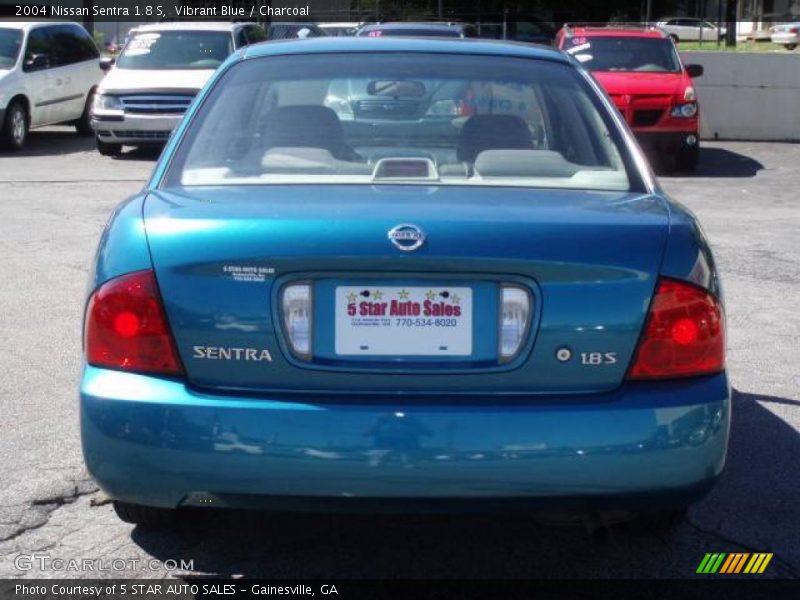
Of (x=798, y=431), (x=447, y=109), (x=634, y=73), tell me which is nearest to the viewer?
(x=447, y=109)

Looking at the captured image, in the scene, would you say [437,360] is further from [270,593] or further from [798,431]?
[798,431]

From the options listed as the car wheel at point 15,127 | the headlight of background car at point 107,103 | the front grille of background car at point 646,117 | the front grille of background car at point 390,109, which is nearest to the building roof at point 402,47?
the front grille of background car at point 390,109

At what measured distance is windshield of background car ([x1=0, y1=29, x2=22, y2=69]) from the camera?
16.6 m

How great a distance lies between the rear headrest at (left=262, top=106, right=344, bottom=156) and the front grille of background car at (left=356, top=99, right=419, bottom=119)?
0.35 metres

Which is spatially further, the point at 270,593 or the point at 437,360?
the point at 270,593

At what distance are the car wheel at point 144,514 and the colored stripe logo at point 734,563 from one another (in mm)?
1686

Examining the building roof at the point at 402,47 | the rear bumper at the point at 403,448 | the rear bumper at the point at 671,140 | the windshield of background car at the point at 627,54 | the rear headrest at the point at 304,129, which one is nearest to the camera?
the rear bumper at the point at 403,448

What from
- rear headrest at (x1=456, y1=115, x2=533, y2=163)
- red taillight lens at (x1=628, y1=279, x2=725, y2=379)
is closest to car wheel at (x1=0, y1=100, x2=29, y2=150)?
rear headrest at (x1=456, y1=115, x2=533, y2=163)

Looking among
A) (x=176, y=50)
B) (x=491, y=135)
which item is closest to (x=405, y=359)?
(x=491, y=135)

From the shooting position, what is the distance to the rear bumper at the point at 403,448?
3.17 m

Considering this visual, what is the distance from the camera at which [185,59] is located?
16.6m

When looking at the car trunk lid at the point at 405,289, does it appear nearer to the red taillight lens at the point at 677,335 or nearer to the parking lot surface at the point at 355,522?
the red taillight lens at the point at 677,335

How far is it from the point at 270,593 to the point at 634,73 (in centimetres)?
1278

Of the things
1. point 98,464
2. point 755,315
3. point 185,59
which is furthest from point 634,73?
point 98,464
